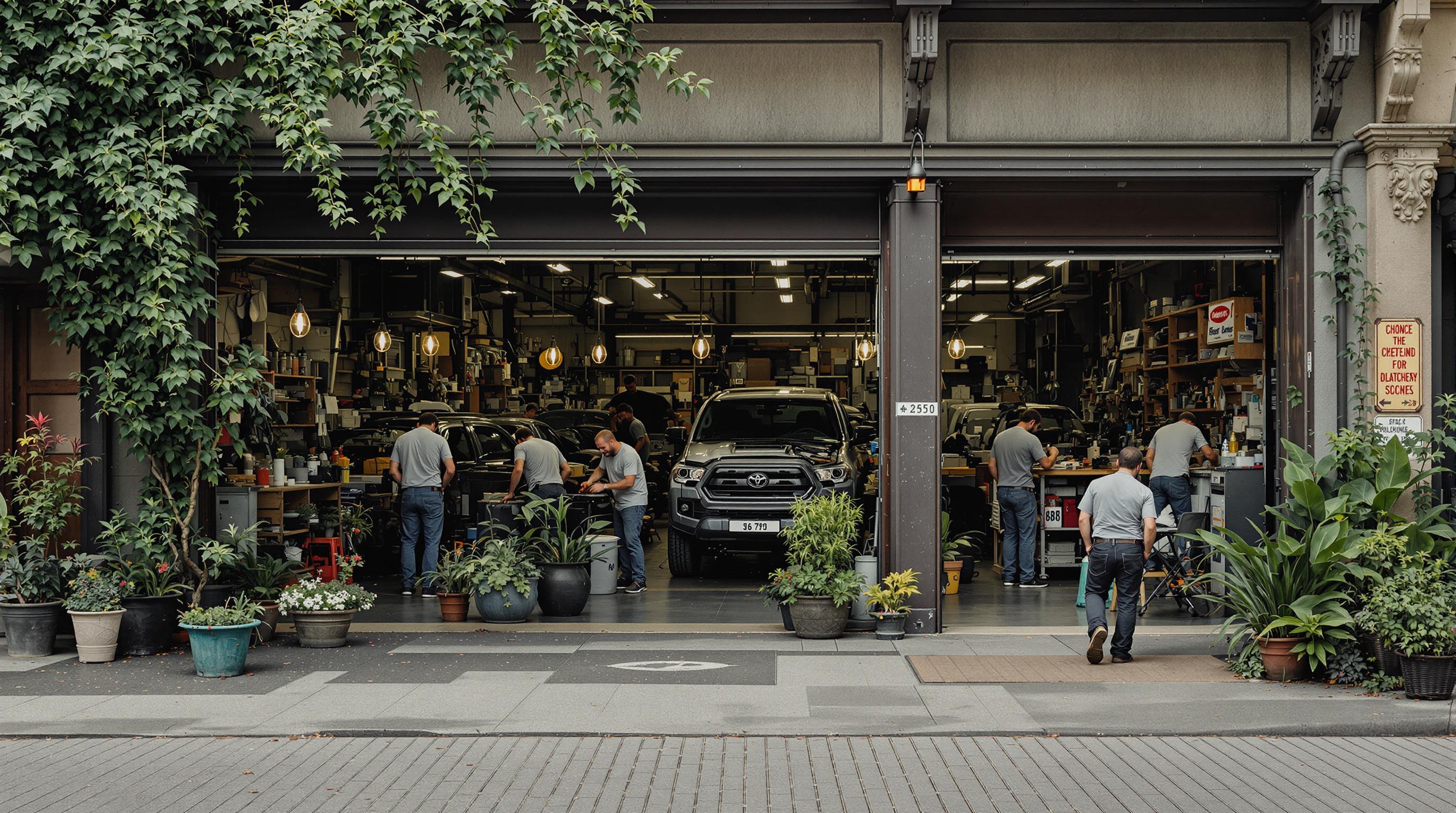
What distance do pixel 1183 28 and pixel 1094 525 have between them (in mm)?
4521

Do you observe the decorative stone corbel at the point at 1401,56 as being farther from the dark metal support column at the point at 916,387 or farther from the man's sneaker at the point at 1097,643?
the man's sneaker at the point at 1097,643

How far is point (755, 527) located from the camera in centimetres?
1347

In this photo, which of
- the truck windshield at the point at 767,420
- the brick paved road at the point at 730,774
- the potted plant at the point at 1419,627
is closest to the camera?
the brick paved road at the point at 730,774

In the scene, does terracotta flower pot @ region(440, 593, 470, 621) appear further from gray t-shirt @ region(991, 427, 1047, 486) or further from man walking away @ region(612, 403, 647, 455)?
gray t-shirt @ region(991, 427, 1047, 486)

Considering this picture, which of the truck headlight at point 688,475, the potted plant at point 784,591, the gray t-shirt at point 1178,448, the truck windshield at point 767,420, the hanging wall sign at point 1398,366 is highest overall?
the hanging wall sign at point 1398,366

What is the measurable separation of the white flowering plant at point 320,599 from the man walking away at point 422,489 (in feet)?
9.14

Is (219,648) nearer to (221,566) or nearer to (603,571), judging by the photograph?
(221,566)

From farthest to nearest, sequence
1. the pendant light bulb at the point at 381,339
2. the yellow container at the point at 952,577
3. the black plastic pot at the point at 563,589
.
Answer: the pendant light bulb at the point at 381,339 → the yellow container at the point at 952,577 → the black plastic pot at the point at 563,589

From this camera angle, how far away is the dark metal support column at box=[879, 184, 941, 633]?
10352 millimetres

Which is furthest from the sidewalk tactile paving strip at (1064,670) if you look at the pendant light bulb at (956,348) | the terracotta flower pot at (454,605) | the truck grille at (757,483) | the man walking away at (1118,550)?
the pendant light bulb at (956,348)

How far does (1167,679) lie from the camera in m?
8.74

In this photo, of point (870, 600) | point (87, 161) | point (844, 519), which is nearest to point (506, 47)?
point (87, 161)

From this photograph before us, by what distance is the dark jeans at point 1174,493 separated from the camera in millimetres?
12977

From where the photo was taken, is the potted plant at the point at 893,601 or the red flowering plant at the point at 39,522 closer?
the red flowering plant at the point at 39,522
